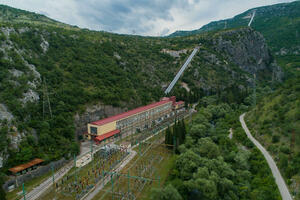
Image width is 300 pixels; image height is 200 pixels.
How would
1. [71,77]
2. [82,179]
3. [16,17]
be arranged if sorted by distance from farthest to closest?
[16,17] < [71,77] < [82,179]

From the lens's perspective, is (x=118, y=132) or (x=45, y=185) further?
(x=118, y=132)

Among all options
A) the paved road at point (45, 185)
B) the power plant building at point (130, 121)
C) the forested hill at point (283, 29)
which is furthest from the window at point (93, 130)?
the forested hill at point (283, 29)

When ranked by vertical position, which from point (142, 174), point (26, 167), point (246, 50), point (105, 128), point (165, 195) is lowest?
point (142, 174)

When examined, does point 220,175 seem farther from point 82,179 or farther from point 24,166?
point 24,166

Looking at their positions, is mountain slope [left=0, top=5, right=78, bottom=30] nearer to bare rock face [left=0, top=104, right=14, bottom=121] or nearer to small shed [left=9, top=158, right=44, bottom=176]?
bare rock face [left=0, top=104, right=14, bottom=121]

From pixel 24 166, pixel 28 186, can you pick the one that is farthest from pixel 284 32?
pixel 28 186

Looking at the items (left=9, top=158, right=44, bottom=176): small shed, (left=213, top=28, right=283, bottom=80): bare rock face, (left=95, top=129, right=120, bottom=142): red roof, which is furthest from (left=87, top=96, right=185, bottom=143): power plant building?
(left=213, top=28, right=283, bottom=80): bare rock face

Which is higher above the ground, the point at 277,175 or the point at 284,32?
the point at 284,32
